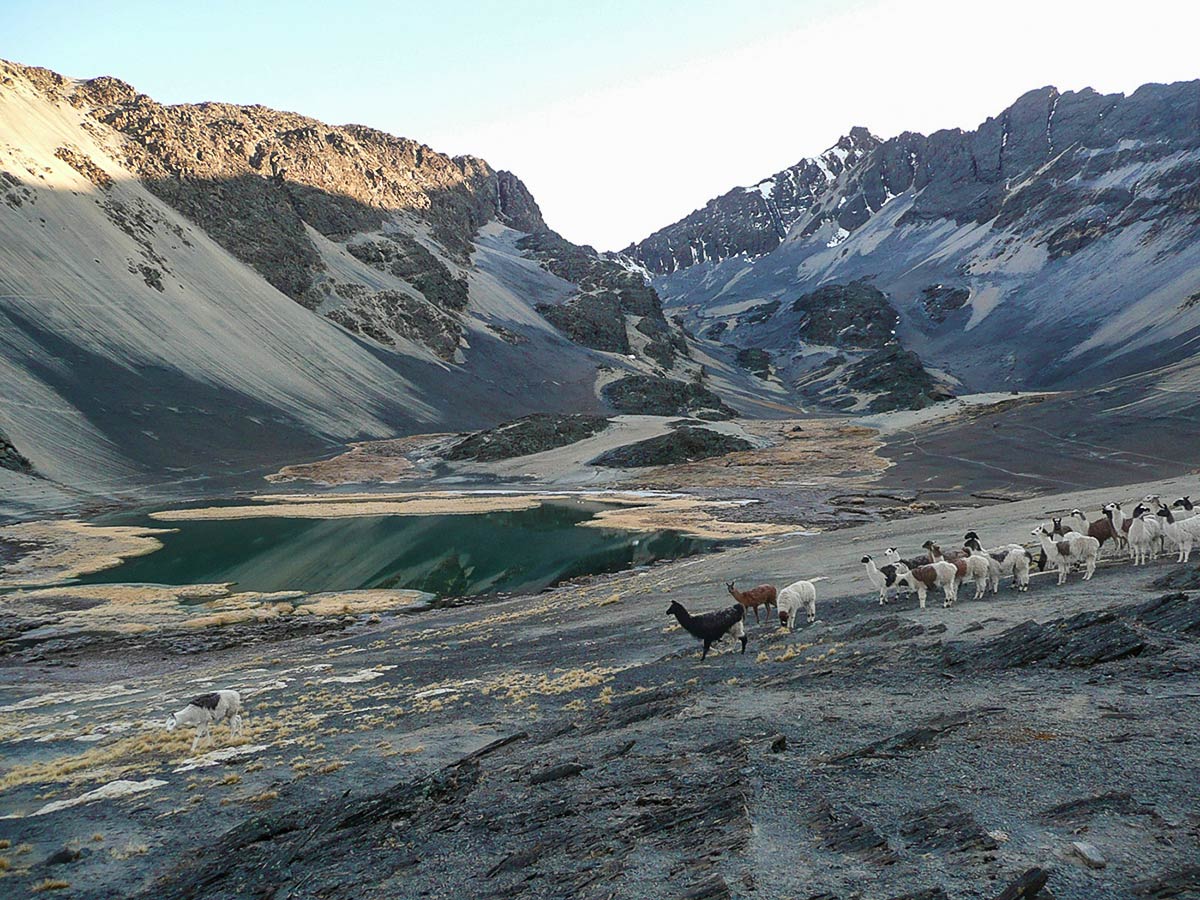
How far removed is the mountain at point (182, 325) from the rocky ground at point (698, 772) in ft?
273

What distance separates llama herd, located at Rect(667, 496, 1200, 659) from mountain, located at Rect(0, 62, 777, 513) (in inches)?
3456

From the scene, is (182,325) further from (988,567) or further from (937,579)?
(988,567)

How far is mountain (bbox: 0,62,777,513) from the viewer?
350 ft

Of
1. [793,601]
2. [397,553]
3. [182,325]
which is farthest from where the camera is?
[182,325]

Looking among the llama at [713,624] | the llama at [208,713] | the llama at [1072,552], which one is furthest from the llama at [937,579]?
the llama at [208,713]

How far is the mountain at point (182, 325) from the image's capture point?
107m

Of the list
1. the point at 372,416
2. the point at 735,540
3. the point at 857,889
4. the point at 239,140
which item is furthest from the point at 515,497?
the point at 239,140

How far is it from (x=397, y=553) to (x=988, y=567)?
45366 mm

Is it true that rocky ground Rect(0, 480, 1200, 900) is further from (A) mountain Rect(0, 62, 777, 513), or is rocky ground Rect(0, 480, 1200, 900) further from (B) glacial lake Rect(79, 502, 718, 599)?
(A) mountain Rect(0, 62, 777, 513)

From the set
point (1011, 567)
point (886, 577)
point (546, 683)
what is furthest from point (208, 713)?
point (1011, 567)

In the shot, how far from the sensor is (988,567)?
20.6 m

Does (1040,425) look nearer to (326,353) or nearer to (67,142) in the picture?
(326,353)

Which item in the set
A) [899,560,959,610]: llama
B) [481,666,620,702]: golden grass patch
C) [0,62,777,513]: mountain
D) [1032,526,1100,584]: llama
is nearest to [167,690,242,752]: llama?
[481,666,620,702]: golden grass patch

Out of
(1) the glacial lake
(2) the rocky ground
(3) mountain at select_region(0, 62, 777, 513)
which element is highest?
(3) mountain at select_region(0, 62, 777, 513)
